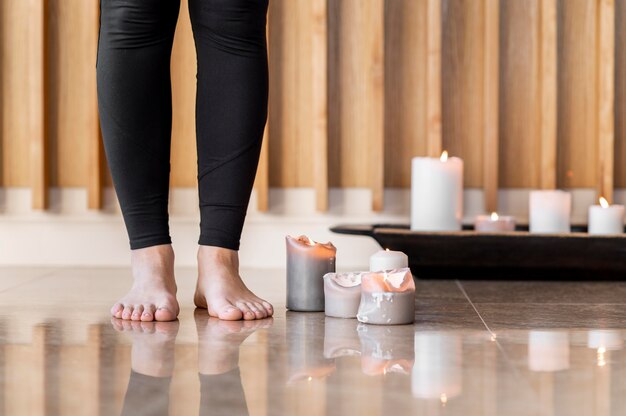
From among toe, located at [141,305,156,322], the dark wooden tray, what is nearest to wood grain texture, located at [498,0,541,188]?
the dark wooden tray

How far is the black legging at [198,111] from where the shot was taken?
47.1 inches

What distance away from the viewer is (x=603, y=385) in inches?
29.8

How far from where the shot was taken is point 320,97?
1983mm

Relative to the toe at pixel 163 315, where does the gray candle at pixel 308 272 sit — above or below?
above

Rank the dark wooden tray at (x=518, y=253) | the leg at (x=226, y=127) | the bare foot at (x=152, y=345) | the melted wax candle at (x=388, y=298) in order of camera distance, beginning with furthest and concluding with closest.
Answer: the dark wooden tray at (x=518, y=253), the leg at (x=226, y=127), the melted wax candle at (x=388, y=298), the bare foot at (x=152, y=345)

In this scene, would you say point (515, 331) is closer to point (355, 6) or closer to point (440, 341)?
point (440, 341)

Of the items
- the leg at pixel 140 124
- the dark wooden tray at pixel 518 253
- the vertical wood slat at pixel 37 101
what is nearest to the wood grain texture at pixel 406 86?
the dark wooden tray at pixel 518 253

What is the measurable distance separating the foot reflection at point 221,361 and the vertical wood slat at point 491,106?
36.9 inches

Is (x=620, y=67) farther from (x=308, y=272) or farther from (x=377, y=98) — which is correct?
(x=308, y=272)

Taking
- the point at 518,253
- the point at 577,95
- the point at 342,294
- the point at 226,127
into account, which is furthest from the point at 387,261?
the point at 577,95

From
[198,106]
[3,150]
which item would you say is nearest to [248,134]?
[198,106]

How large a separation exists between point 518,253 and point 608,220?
0.69 ft

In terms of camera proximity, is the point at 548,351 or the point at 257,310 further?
the point at 257,310

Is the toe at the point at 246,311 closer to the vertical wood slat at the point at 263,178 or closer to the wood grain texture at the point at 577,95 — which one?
the vertical wood slat at the point at 263,178
